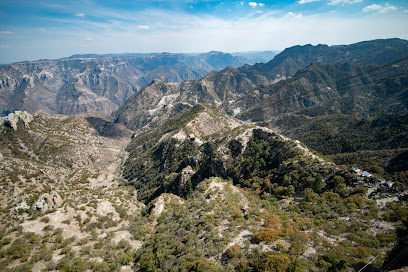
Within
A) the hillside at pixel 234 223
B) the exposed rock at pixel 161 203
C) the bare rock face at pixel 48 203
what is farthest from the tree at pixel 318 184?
the bare rock face at pixel 48 203

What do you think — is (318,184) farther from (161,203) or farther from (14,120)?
(14,120)

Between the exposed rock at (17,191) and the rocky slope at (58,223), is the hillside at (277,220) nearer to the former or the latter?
the rocky slope at (58,223)

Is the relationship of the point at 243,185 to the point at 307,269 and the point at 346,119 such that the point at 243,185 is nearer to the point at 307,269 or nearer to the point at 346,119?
the point at 307,269

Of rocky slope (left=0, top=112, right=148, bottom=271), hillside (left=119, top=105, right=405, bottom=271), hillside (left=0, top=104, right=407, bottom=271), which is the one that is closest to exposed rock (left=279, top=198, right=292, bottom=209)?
hillside (left=119, top=105, right=405, bottom=271)

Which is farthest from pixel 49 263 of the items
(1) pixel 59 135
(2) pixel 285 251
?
(1) pixel 59 135

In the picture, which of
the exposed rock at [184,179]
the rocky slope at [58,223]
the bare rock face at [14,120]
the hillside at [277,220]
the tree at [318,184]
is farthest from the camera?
the bare rock face at [14,120]

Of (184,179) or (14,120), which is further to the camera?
(14,120)

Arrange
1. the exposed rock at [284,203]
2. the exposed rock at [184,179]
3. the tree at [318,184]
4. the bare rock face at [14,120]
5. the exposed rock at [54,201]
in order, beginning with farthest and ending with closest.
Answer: the bare rock face at [14,120] → the exposed rock at [184,179] → the exposed rock at [54,201] → the tree at [318,184] → the exposed rock at [284,203]

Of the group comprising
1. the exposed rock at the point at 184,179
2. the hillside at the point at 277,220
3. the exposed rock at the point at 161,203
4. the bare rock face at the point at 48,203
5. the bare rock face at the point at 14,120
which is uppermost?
the bare rock face at the point at 14,120

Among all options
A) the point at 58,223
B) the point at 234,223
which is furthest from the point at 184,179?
the point at 234,223

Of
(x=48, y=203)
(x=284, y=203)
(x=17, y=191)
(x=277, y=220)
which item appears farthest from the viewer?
(x=17, y=191)

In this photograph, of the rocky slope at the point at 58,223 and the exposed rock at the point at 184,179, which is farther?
the exposed rock at the point at 184,179
